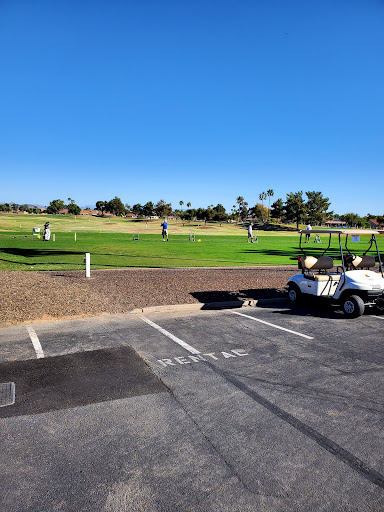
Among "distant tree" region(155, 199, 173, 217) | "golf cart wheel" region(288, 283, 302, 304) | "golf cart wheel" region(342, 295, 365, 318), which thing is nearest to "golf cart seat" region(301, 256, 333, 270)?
"golf cart wheel" region(288, 283, 302, 304)

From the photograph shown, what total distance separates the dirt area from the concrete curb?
34cm

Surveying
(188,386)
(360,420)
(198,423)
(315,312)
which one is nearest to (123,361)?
(188,386)

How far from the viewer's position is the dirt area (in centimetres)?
1012

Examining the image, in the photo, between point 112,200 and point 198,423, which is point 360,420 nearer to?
point 198,423

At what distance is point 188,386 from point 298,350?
9.04 ft

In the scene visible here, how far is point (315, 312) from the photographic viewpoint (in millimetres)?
10656

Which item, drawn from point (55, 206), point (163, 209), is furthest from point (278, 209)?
point (55, 206)

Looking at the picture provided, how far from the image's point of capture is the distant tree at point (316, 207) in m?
111

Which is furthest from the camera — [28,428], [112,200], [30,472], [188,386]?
[112,200]

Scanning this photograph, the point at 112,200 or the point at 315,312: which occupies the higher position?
the point at 112,200

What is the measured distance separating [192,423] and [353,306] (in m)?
6.67

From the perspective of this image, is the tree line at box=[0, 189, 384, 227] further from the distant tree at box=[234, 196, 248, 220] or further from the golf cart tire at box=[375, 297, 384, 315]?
the golf cart tire at box=[375, 297, 384, 315]

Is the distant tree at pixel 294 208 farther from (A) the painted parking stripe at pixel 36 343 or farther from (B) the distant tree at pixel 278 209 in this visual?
(A) the painted parking stripe at pixel 36 343

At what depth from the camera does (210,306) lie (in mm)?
11227
